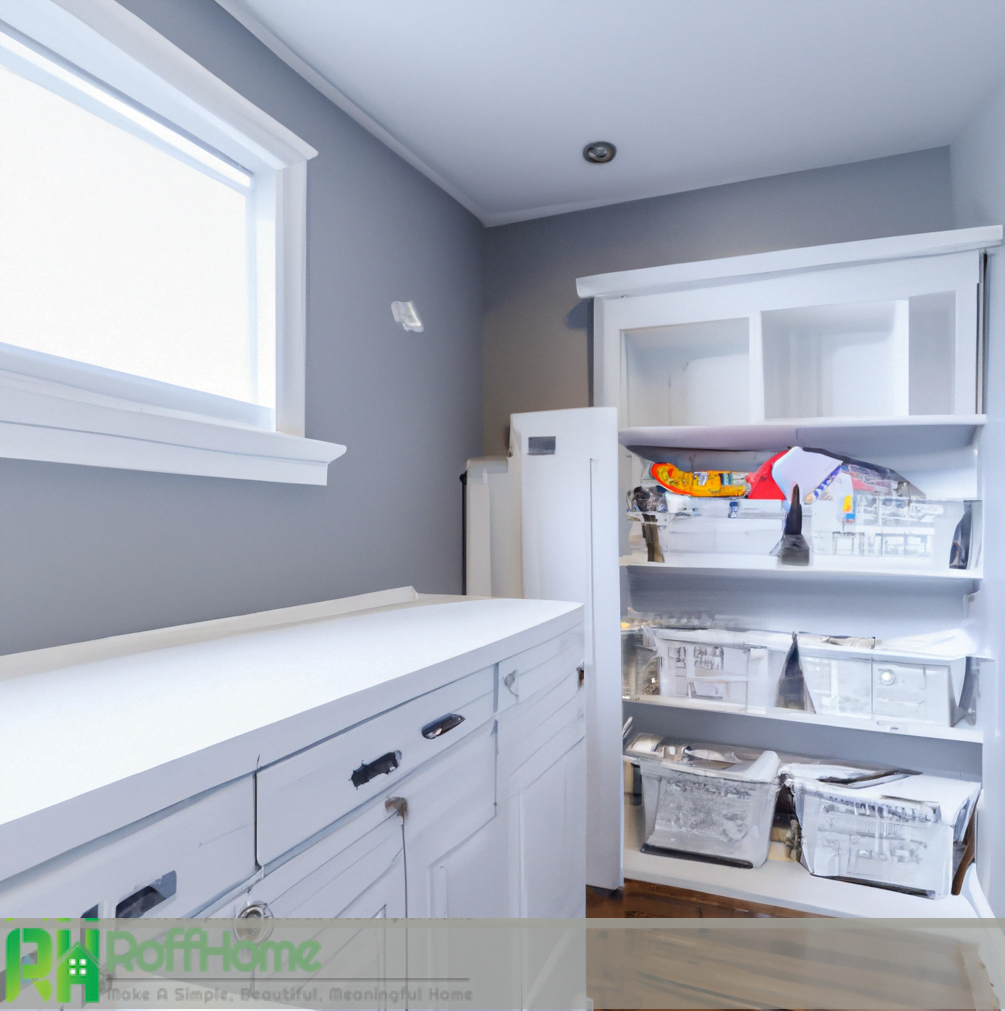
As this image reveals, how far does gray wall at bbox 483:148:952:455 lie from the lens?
2.25 m

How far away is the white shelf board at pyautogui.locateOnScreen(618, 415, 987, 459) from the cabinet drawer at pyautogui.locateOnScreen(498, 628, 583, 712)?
78cm

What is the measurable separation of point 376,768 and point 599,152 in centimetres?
195

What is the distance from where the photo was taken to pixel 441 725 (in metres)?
→ 1.13

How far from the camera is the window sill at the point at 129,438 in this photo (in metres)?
1.12

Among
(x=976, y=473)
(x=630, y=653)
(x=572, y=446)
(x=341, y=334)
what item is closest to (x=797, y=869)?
(x=630, y=653)

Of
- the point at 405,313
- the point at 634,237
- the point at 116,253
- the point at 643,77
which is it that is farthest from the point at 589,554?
the point at 116,253

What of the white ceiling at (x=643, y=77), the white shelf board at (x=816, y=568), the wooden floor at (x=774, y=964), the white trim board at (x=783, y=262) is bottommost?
the wooden floor at (x=774, y=964)

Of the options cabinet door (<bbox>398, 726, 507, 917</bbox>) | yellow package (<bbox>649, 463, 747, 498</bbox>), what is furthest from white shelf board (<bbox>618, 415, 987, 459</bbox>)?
cabinet door (<bbox>398, 726, 507, 917</bbox>)

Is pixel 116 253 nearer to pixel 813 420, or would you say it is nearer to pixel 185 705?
pixel 185 705

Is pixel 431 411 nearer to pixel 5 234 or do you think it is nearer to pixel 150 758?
pixel 5 234

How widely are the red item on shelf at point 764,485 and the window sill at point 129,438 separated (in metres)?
1.26

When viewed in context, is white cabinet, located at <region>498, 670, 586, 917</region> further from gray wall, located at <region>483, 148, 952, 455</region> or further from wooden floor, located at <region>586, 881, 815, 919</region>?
gray wall, located at <region>483, 148, 952, 455</region>

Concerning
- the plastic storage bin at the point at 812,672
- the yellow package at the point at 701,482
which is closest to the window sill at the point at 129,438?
the yellow package at the point at 701,482

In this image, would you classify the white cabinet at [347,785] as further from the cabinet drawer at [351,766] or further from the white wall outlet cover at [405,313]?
the white wall outlet cover at [405,313]
